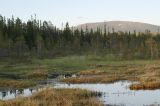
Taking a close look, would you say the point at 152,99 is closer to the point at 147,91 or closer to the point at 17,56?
the point at 147,91

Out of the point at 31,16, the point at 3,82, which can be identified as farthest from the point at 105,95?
the point at 31,16

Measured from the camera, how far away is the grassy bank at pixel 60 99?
27875 millimetres

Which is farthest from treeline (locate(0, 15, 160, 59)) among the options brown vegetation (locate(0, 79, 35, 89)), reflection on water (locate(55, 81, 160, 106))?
reflection on water (locate(55, 81, 160, 106))

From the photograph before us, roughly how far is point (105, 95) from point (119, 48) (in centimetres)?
10014

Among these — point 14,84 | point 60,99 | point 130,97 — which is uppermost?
point 60,99

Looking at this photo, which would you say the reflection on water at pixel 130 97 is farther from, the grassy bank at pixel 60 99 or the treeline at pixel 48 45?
the treeline at pixel 48 45

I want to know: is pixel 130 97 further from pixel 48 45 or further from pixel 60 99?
pixel 48 45

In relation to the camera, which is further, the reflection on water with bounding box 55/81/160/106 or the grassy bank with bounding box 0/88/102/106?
the reflection on water with bounding box 55/81/160/106

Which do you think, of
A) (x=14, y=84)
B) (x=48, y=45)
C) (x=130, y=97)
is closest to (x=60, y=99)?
(x=130, y=97)

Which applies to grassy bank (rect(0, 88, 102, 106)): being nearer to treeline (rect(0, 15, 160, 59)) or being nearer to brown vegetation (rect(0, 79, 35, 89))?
brown vegetation (rect(0, 79, 35, 89))

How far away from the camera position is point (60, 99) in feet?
100

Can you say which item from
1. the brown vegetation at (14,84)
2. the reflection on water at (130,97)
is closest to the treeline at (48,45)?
the brown vegetation at (14,84)

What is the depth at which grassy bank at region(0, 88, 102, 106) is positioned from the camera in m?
27.9

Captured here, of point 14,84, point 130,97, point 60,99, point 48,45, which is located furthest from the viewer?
point 48,45
